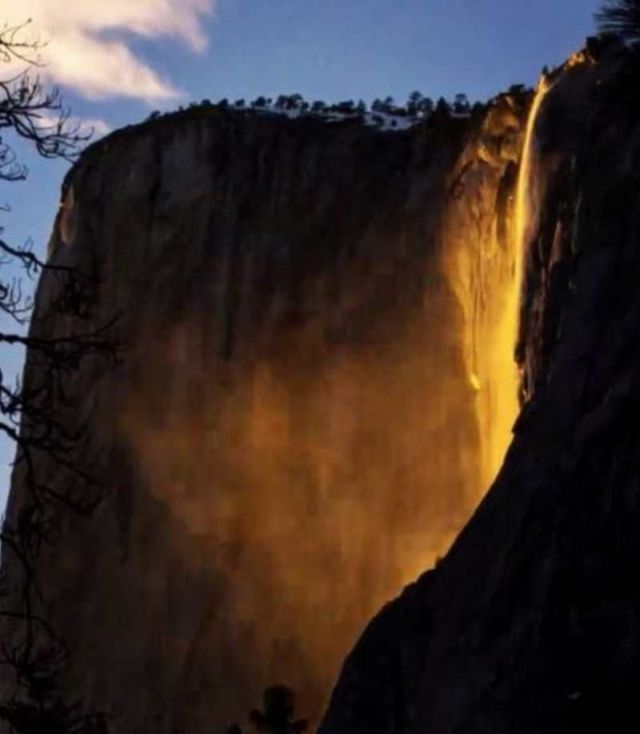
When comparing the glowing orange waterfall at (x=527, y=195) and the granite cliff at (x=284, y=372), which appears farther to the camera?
the granite cliff at (x=284, y=372)

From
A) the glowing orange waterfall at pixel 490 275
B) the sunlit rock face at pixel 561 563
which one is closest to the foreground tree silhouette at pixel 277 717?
the glowing orange waterfall at pixel 490 275

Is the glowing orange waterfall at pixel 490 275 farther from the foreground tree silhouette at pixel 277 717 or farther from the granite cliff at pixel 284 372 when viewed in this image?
the foreground tree silhouette at pixel 277 717

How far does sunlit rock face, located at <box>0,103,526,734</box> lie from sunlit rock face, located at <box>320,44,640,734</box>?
7365 millimetres

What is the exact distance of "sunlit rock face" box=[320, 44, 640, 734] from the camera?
11.3 metres

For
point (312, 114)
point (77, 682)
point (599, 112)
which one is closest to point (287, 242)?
point (312, 114)

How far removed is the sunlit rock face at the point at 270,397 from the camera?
24406mm

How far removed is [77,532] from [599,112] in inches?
603

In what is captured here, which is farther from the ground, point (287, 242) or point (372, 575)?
point (287, 242)

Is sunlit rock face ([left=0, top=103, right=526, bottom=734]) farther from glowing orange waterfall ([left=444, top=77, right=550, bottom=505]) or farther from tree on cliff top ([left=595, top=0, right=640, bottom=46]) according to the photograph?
tree on cliff top ([left=595, top=0, right=640, bottom=46])

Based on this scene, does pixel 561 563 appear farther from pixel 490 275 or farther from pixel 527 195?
pixel 490 275

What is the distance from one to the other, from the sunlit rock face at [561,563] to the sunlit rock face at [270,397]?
7.37 meters

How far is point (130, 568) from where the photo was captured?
2784 cm

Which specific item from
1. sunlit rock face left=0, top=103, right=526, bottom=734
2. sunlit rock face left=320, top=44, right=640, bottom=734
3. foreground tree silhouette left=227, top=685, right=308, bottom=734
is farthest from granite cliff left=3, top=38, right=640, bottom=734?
foreground tree silhouette left=227, top=685, right=308, bottom=734

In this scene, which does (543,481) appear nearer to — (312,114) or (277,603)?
(277,603)
